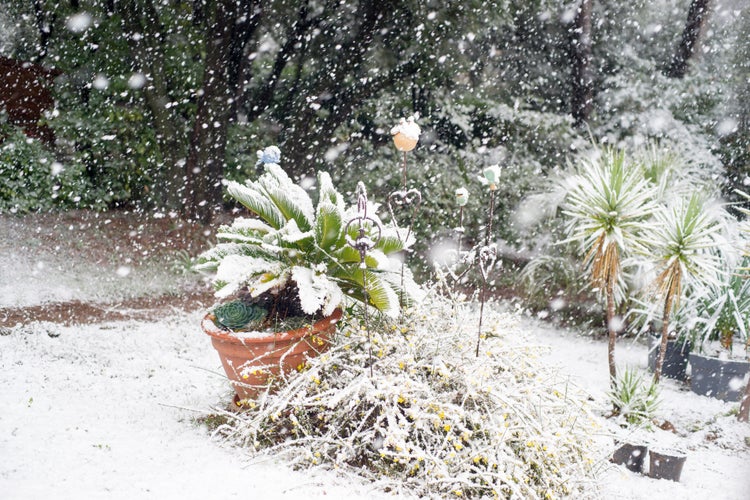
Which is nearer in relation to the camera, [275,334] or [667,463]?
[275,334]

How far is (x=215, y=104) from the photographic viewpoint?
7.07 meters

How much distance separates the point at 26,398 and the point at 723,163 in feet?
29.3

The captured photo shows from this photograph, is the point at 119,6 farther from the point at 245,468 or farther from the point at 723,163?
the point at 723,163

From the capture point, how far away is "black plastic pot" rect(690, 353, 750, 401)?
428 centimetres

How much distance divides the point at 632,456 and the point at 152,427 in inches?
101

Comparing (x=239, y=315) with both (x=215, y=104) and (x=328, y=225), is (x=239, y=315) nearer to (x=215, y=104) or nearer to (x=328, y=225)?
(x=328, y=225)

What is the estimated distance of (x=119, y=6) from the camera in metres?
6.75

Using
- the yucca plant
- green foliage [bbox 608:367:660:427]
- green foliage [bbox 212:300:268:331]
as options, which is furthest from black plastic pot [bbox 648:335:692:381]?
green foliage [bbox 212:300:268:331]

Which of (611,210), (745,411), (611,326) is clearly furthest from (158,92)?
(745,411)

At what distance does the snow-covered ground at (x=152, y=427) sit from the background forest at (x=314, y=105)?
8.94 ft

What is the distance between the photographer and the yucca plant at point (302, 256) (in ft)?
7.97

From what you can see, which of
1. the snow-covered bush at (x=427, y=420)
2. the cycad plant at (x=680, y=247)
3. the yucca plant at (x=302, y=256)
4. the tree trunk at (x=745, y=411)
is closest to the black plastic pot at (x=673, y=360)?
the tree trunk at (x=745, y=411)

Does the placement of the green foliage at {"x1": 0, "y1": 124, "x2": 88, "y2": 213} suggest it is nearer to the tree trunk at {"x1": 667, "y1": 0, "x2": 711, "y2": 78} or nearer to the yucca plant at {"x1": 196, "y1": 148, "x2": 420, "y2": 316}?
the yucca plant at {"x1": 196, "y1": 148, "x2": 420, "y2": 316}

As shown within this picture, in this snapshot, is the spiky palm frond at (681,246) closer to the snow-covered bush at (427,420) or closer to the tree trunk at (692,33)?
the snow-covered bush at (427,420)
